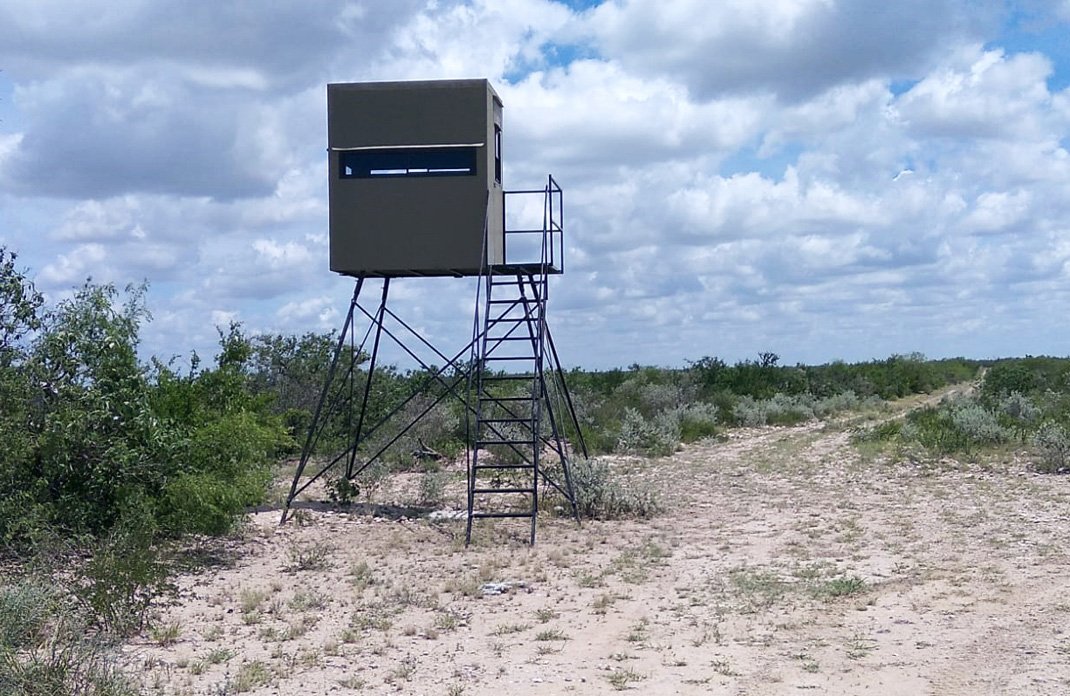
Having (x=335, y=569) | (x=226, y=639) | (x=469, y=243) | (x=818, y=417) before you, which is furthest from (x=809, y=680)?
(x=818, y=417)

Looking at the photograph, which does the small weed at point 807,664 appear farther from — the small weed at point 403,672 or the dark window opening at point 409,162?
the dark window opening at point 409,162

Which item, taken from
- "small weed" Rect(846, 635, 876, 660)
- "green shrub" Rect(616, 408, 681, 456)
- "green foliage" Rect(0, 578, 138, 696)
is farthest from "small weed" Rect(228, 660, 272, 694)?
"green shrub" Rect(616, 408, 681, 456)

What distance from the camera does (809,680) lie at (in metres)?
8.18

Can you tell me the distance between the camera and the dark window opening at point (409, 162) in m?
15.8

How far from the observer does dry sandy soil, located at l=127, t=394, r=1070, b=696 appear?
837 cm

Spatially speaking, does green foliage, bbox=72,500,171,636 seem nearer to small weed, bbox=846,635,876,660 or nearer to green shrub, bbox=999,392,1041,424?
small weed, bbox=846,635,876,660

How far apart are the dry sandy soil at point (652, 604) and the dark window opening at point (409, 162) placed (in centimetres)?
488

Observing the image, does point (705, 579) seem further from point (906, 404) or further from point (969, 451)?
point (906, 404)

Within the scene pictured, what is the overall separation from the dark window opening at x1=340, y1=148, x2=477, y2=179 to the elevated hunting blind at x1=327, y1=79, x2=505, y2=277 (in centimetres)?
1

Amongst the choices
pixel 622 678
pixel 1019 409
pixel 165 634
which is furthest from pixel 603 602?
pixel 1019 409

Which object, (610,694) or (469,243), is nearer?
(610,694)

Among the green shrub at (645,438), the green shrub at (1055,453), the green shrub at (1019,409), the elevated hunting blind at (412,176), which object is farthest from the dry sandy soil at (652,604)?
the green shrub at (645,438)

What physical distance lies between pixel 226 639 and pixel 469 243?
7.37 m

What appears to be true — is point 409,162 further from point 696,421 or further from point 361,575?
point 696,421
